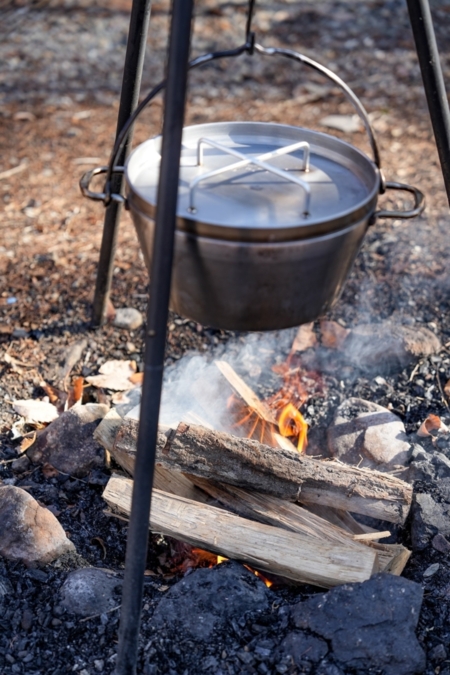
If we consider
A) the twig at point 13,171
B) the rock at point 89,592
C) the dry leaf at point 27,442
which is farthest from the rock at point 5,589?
the twig at point 13,171

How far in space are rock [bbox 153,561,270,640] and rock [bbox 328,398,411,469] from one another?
725mm

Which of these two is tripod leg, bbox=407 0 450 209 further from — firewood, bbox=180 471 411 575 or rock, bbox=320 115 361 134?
rock, bbox=320 115 361 134

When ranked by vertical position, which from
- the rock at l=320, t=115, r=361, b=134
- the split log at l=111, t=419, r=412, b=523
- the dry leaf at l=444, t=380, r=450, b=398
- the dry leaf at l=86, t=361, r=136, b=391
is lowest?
the dry leaf at l=86, t=361, r=136, b=391

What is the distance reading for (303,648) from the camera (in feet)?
6.39

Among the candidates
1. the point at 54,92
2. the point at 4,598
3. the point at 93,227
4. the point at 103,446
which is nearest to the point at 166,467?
the point at 103,446

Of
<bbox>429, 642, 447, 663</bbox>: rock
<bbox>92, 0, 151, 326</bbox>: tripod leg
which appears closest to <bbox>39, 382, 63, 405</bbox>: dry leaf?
<bbox>92, 0, 151, 326</bbox>: tripod leg

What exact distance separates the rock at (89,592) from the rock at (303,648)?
1.76 ft

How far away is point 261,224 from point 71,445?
1415 mm

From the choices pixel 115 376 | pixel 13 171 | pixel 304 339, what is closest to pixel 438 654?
pixel 304 339

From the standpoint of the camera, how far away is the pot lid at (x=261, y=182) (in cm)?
159

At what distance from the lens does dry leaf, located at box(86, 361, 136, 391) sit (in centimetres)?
303

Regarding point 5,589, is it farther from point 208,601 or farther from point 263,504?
point 263,504

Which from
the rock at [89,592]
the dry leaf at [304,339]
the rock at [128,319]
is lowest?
the rock at [89,592]

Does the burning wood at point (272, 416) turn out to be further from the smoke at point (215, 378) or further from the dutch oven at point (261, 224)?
the dutch oven at point (261, 224)
